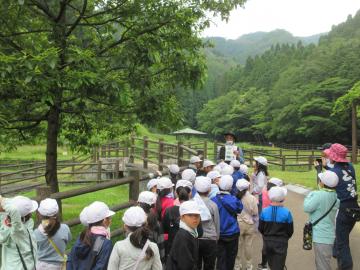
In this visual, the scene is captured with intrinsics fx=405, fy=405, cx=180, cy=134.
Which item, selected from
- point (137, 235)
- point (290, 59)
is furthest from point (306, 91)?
point (137, 235)

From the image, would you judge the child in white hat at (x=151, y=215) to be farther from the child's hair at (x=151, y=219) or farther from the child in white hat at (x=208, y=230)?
the child in white hat at (x=208, y=230)

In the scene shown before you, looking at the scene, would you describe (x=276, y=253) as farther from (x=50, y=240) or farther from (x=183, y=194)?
(x=50, y=240)

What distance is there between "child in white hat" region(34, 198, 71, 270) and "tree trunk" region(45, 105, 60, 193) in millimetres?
2469

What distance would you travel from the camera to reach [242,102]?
73.8 meters

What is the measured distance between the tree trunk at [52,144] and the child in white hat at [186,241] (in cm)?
312

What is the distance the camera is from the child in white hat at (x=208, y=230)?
4.59m

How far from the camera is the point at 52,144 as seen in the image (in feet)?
20.9

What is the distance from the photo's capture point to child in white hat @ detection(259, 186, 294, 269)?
15.3 feet

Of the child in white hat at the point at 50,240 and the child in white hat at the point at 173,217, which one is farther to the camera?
the child in white hat at the point at 173,217

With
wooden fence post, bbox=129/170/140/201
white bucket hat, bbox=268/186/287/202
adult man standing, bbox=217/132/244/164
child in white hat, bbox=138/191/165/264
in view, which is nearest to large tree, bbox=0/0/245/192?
wooden fence post, bbox=129/170/140/201

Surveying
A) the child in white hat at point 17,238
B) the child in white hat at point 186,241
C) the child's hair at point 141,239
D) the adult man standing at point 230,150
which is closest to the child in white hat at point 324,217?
the child in white hat at point 186,241

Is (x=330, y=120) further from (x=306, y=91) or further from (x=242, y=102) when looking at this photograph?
(x=242, y=102)

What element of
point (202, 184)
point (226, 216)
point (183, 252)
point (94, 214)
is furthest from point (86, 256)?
point (226, 216)

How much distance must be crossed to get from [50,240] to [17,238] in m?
0.47
